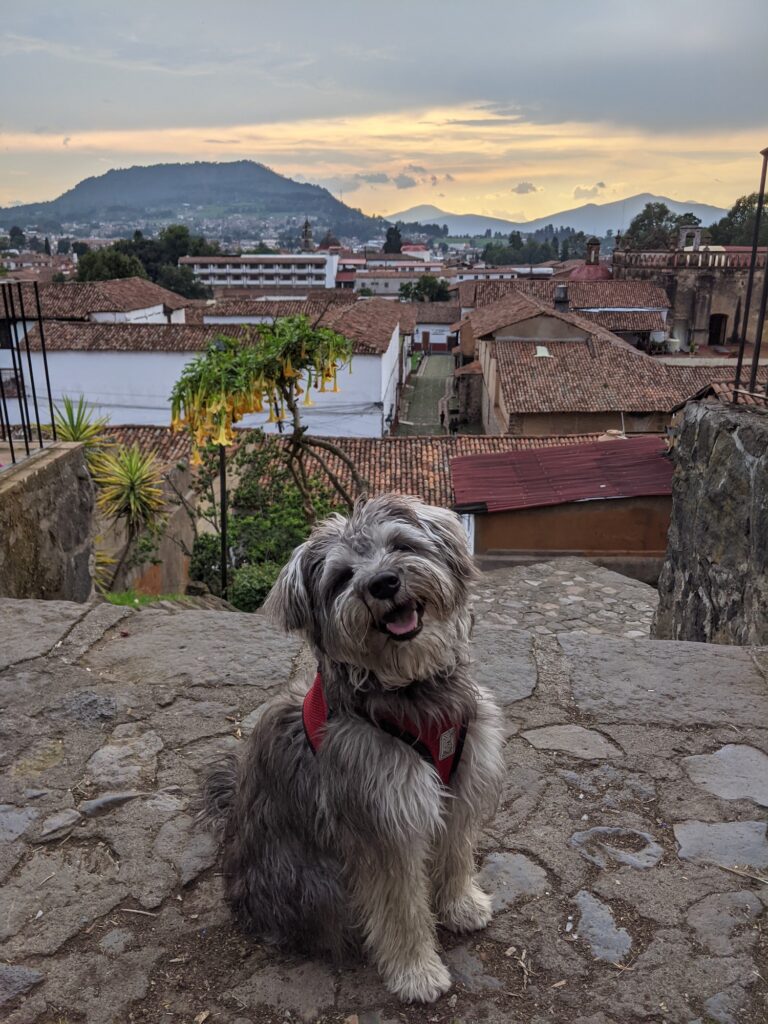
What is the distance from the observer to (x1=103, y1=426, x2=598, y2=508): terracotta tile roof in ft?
53.7

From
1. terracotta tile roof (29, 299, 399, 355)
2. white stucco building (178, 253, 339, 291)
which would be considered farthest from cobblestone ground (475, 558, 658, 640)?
white stucco building (178, 253, 339, 291)

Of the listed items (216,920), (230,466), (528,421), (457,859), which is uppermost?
(457,859)

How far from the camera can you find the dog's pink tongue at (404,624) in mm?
1812

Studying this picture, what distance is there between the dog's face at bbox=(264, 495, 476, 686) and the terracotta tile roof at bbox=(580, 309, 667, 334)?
35327 millimetres

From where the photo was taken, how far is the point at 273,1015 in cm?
198

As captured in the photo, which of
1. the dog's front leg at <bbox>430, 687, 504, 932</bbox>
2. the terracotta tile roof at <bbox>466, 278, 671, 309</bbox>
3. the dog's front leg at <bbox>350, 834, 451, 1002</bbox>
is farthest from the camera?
the terracotta tile roof at <bbox>466, 278, 671, 309</bbox>

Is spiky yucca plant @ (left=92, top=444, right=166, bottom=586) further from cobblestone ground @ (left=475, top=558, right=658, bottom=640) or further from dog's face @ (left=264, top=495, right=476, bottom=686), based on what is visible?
dog's face @ (left=264, top=495, right=476, bottom=686)

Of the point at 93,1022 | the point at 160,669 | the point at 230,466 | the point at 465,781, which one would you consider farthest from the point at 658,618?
the point at 230,466

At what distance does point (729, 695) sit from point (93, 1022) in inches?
108

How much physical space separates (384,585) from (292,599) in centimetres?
26

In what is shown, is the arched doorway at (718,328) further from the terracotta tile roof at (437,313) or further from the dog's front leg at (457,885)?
the dog's front leg at (457,885)

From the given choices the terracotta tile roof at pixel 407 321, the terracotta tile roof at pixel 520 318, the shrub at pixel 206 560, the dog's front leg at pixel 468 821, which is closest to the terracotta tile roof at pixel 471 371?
the terracotta tile roof at pixel 520 318

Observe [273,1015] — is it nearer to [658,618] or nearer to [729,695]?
[729,695]

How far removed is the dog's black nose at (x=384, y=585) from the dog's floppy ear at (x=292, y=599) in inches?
8.0
